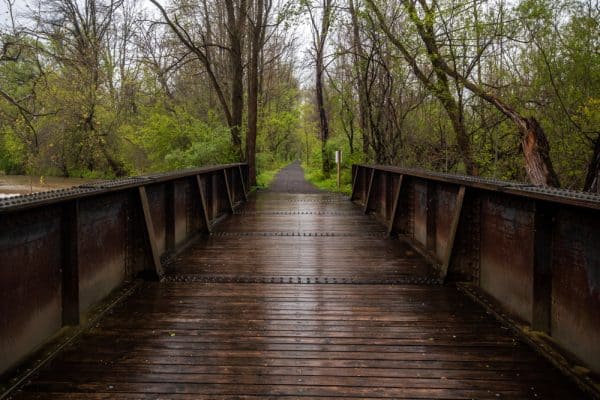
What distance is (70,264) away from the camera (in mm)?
3705

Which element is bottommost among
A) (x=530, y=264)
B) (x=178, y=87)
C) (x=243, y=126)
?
(x=530, y=264)

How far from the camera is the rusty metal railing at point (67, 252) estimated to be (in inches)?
117

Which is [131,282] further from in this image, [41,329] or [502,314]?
[502,314]

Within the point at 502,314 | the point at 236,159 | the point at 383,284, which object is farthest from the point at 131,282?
the point at 236,159

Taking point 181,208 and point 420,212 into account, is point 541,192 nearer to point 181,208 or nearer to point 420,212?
point 420,212

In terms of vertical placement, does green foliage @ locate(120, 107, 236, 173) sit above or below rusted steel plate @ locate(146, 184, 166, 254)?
above

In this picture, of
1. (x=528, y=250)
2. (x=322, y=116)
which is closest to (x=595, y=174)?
(x=528, y=250)

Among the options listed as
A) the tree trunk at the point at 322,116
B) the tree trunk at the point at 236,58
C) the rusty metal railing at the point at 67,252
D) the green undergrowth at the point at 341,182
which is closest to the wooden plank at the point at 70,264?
the rusty metal railing at the point at 67,252

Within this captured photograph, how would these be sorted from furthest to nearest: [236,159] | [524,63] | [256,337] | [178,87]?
[178,87] < [236,159] < [524,63] < [256,337]

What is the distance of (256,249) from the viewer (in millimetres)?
7223

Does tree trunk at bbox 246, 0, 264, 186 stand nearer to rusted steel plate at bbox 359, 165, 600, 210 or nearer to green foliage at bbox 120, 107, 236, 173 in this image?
green foliage at bbox 120, 107, 236, 173

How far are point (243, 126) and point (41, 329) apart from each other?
1828 cm

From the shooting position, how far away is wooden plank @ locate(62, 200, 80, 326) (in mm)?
3682

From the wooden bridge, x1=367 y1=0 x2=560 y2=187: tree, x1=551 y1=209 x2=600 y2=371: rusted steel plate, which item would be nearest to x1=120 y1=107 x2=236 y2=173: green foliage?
x1=367 y1=0 x2=560 y2=187: tree
